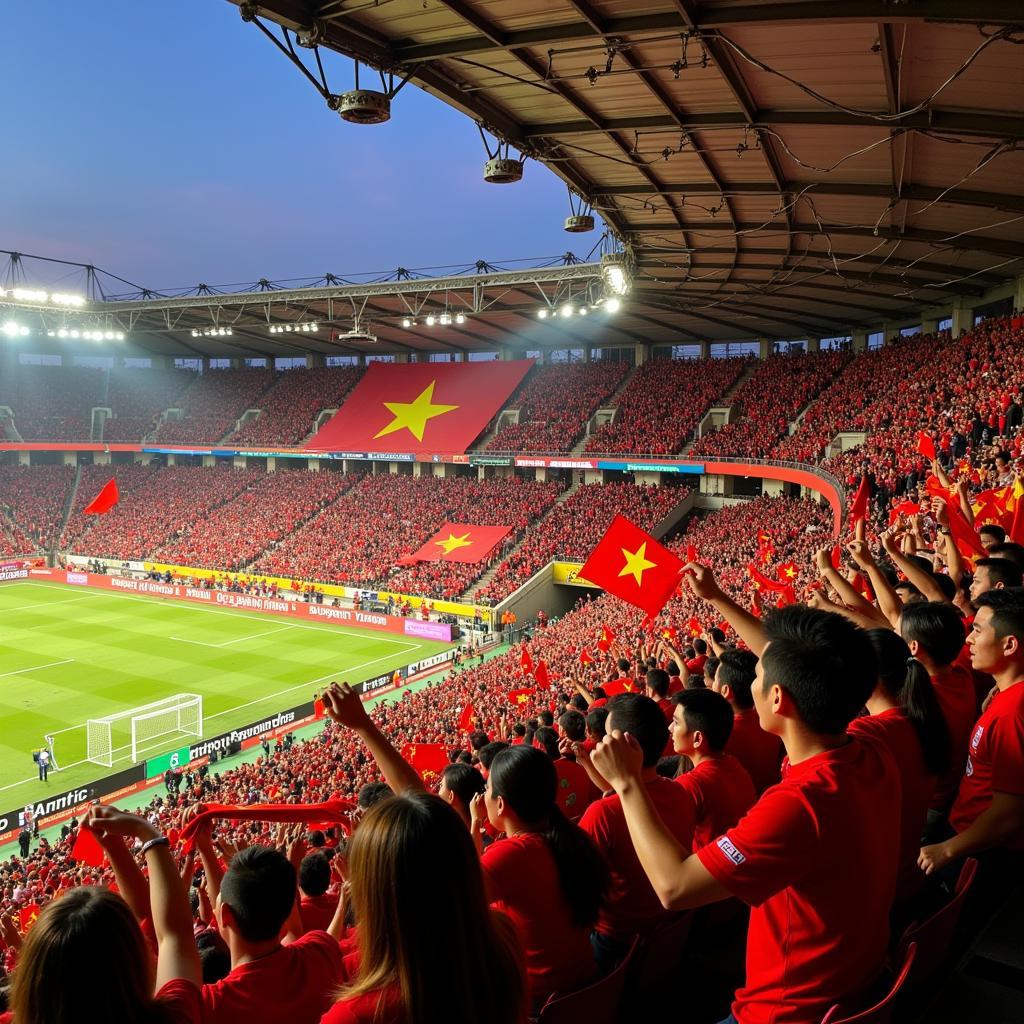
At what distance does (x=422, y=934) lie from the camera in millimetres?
2025

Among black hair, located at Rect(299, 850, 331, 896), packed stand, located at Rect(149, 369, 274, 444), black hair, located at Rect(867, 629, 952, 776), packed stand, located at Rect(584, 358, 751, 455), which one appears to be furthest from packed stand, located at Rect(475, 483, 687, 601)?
black hair, located at Rect(867, 629, 952, 776)

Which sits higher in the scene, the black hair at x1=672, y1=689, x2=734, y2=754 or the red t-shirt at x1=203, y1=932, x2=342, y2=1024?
the black hair at x1=672, y1=689, x2=734, y2=754

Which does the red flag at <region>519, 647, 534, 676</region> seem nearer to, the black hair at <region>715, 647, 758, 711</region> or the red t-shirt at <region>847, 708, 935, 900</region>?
the black hair at <region>715, 647, 758, 711</region>

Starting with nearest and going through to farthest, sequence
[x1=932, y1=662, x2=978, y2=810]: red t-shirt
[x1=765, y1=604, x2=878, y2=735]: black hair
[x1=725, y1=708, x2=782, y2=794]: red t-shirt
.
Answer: [x1=765, y1=604, x2=878, y2=735]: black hair → [x1=932, y1=662, x2=978, y2=810]: red t-shirt → [x1=725, y1=708, x2=782, y2=794]: red t-shirt

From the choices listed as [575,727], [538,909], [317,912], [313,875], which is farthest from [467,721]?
[538,909]

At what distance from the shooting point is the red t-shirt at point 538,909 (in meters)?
3.10

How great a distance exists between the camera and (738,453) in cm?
3612

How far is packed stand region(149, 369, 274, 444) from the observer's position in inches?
2237

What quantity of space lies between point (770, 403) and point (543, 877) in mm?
37501

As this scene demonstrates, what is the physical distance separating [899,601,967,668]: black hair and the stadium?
20 mm

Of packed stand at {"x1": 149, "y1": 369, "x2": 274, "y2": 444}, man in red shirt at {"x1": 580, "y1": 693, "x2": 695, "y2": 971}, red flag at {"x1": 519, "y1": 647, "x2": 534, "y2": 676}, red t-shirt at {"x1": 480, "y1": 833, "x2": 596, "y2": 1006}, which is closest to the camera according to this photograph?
red t-shirt at {"x1": 480, "y1": 833, "x2": 596, "y2": 1006}

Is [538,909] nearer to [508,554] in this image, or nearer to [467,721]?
[467,721]

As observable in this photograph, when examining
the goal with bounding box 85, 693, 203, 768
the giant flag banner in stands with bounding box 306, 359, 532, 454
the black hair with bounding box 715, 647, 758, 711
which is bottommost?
the goal with bounding box 85, 693, 203, 768

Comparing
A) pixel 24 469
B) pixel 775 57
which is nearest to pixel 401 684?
pixel 775 57
